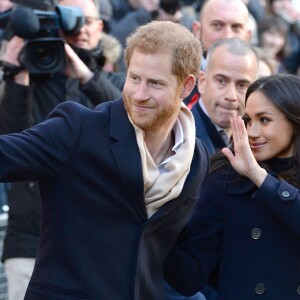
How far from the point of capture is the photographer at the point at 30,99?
503cm

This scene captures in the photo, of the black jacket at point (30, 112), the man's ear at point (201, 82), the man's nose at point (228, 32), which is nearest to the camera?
the black jacket at point (30, 112)

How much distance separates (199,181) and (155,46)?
0.63 metres

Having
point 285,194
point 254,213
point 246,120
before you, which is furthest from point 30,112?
point 285,194

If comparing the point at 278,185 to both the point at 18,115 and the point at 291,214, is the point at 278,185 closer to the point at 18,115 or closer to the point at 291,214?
the point at 291,214

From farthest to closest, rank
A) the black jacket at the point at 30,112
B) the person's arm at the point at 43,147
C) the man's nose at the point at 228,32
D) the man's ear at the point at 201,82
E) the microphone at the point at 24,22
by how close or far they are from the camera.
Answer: the man's nose at the point at 228,32, the man's ear at the point at 201,82, the black jacket at the point at 30,112, the microphone at the point at 24,22, the person's arm at the point at 43,147

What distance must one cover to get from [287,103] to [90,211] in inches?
39.3

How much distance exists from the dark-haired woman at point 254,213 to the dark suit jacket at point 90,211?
0.39m

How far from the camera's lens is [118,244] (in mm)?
3641

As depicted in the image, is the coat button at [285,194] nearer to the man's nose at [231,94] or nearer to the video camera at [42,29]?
the man's nose at [231,94]

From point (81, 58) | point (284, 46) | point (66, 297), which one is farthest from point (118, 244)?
point (284, 46)

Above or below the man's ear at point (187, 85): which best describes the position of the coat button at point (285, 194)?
below

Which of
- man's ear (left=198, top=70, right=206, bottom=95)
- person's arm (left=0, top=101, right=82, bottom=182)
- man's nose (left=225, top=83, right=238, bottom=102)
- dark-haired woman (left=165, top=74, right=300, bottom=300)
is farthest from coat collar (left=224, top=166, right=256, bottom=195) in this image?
man's ear (left=198, top=70, right=206, bottom=95)

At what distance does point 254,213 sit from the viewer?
3.95 meters

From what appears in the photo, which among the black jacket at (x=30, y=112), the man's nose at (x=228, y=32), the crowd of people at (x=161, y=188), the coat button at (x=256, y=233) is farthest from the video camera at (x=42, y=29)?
the coat button at (x=256, y=233)
